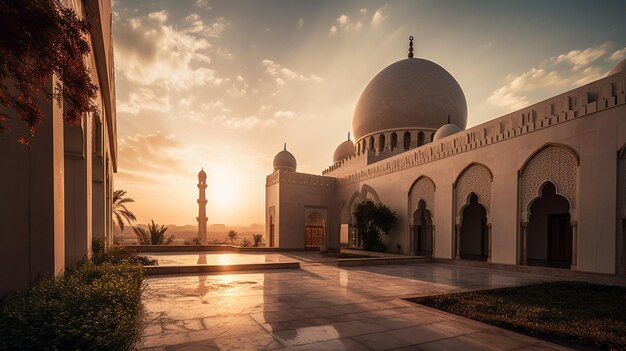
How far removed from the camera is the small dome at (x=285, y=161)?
1242 inches

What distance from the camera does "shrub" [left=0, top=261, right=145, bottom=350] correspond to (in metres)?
2.61

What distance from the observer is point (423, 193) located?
681 inches

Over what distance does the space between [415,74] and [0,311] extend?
86.7ft

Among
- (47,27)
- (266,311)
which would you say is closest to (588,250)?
(266,311)

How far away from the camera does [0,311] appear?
336cm

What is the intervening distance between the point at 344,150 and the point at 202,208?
13532 mm

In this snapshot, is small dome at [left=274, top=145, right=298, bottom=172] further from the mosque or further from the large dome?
the large dome

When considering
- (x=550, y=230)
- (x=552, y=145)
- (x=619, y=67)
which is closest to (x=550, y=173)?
(x=552, y=145)

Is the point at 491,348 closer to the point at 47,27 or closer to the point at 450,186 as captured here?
the point at 47,27

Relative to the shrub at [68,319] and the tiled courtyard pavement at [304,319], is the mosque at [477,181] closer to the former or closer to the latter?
the tiled courtyard pavement at [304,319]

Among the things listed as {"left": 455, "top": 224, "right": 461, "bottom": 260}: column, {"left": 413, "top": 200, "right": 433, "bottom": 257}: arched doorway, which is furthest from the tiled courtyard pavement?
{"left": 413, "top": 200, "right": 433, "bottom": 257}: arched doorway

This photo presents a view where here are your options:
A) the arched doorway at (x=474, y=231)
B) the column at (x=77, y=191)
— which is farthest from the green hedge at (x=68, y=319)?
the arched doorway at (x=474, y=231)

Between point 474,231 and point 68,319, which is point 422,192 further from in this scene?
point 68,319

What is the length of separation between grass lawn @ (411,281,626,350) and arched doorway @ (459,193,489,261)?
915cm
